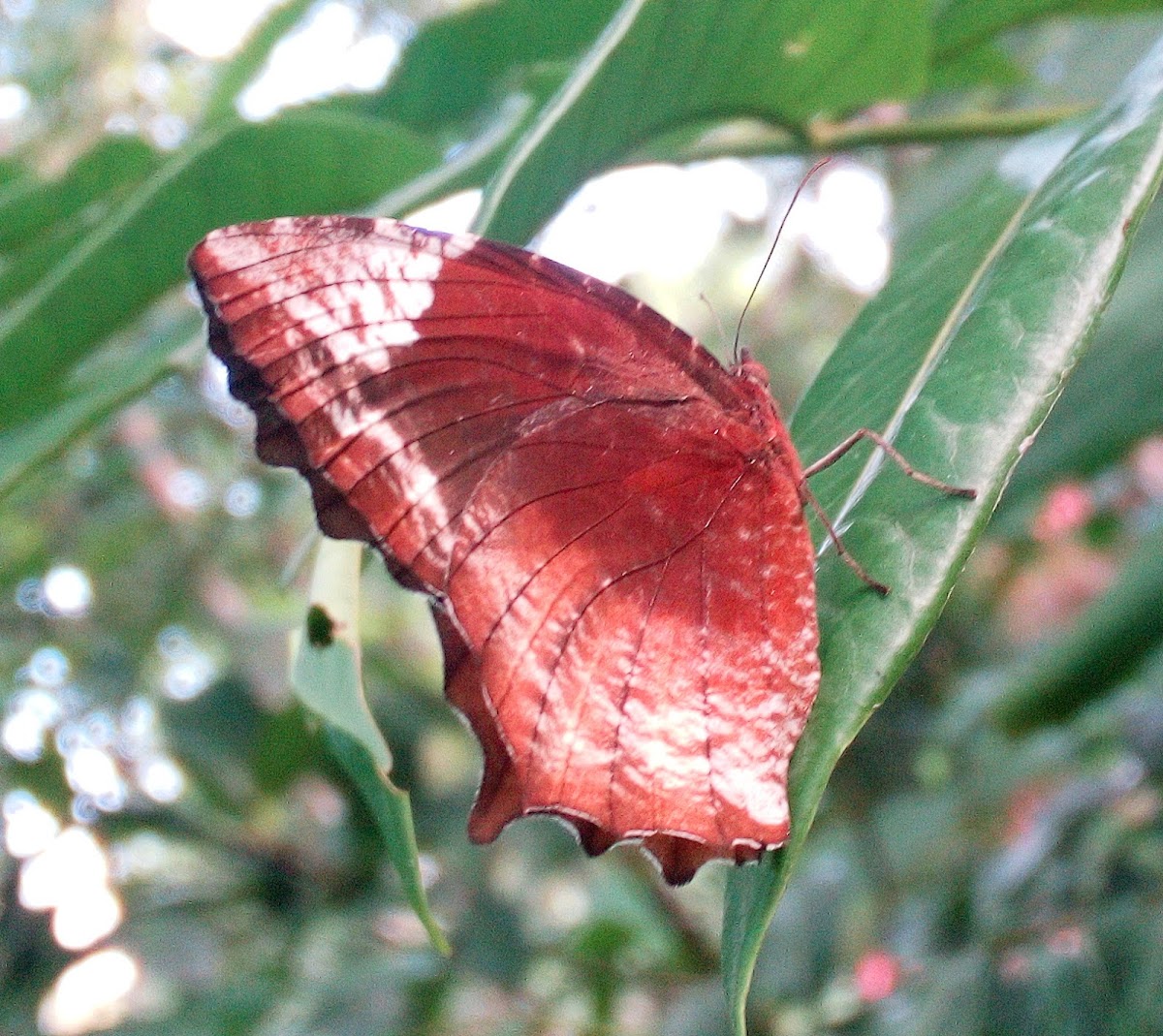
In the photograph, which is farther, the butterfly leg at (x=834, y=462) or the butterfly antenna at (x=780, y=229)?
the butterfly antenna at (x=780, y=229)

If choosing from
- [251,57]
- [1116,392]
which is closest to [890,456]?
[1116,392]

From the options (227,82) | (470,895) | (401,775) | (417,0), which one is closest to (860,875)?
(470,895)

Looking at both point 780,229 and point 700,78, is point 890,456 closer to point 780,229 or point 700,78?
point 780,229

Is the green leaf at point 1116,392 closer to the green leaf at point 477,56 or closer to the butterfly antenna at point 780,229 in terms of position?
the butterfly antenna at point 780,229

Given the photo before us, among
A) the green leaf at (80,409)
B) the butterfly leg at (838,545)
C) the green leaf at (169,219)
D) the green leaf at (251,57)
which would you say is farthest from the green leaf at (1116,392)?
the green leaf at (251,57)

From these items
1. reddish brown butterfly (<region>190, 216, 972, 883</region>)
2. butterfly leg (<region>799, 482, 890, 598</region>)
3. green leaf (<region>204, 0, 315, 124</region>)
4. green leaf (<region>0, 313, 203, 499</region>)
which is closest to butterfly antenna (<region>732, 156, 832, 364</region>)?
reddish brown butterfly (<region>190, 216, 972, 883</region>)

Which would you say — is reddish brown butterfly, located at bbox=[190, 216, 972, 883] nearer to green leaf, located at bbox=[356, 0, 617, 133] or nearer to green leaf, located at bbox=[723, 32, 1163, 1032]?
green leaf, located at bbox=[723, 32, 1163, 1032]
